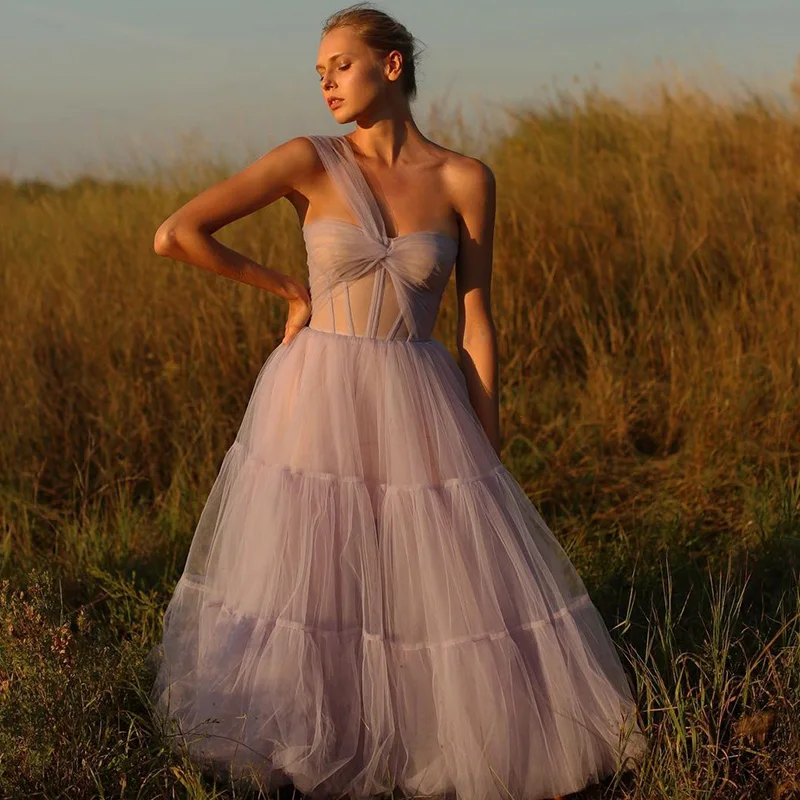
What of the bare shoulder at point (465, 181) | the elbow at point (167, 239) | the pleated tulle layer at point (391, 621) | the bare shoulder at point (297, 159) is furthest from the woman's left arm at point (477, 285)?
the elbow at point (167, 239)

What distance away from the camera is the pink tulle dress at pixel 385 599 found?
2471 millimetres

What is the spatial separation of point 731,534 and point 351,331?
203cm

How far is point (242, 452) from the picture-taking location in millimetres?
2707

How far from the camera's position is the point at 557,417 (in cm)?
464

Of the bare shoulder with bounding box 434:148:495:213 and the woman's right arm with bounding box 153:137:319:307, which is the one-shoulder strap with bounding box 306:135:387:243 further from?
the bare shoulder with bounding box 434:148:495:213

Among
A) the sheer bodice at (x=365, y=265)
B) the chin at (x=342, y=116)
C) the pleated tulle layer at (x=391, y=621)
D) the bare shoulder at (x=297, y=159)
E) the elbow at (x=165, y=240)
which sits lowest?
the pleated tulle layer at (x=391, y=621)

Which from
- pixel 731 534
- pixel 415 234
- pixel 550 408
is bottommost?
pixel 731 534

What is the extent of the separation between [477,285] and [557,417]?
2.04m

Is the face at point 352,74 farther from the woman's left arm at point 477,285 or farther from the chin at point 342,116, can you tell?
the woman's left arm at point 477,285

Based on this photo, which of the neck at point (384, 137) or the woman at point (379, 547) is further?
the neck at point (384, 137)

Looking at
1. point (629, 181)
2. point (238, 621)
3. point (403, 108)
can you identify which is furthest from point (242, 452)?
point (629, 181)

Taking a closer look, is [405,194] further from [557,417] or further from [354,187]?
[557,417]

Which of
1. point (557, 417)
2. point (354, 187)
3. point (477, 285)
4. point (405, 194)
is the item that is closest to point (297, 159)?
point (354, 187)

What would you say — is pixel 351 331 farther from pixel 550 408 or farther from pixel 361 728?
pixel 550 408
